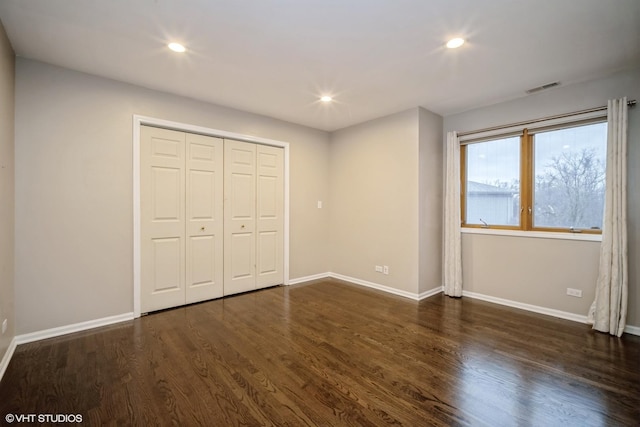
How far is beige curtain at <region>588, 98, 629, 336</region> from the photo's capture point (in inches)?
108

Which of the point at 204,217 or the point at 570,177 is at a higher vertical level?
the point at 570,177

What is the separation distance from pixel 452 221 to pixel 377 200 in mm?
1063

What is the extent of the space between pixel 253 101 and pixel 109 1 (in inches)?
72.3

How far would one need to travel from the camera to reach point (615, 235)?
9.14ft

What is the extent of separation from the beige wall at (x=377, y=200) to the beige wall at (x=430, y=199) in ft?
0.36

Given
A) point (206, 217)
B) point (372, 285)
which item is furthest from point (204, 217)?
point (372, 285)

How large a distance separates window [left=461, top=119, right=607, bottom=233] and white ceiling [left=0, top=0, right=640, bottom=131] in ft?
2.07

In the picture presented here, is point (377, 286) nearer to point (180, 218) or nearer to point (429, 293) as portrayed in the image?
point (429, 293)

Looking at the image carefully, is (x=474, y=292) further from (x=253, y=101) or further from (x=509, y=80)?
(x=253, y=101)

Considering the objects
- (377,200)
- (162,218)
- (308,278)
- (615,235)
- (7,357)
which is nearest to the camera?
(7,357)

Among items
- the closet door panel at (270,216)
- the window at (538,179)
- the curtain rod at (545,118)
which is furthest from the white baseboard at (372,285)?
the curtain rod at (545,118)

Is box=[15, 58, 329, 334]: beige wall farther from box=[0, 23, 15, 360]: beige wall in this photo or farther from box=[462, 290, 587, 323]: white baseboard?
box=[462, 290, 587, 323]: white baseboard

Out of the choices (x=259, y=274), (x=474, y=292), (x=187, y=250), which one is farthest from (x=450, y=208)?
(x=187, y=250)

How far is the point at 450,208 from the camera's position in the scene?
402 centimetres
